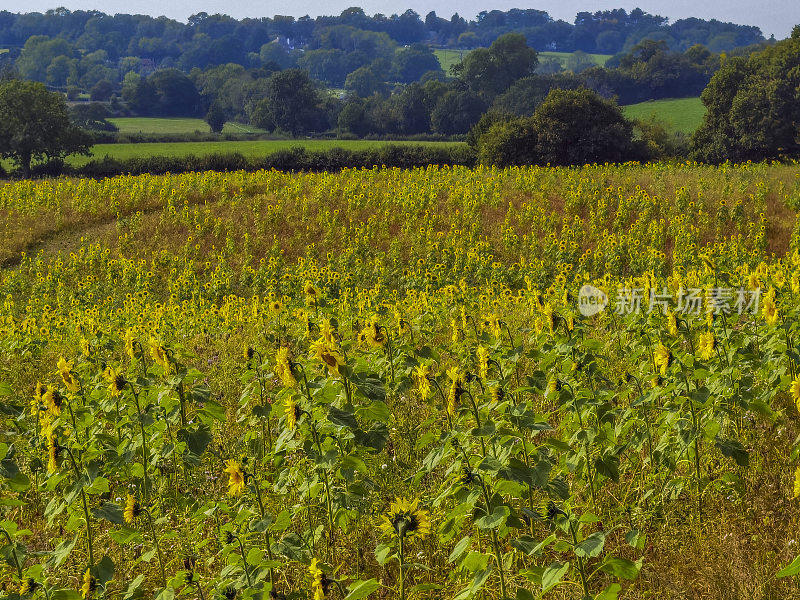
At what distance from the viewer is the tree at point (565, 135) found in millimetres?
28016

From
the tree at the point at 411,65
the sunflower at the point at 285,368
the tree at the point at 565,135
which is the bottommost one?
the sunflower at the point at 285,368

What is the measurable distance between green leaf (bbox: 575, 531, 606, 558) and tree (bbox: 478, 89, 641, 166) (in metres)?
27.4

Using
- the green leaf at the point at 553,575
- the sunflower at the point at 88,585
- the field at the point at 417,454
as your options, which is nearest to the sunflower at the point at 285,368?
the field at the point at 417,454

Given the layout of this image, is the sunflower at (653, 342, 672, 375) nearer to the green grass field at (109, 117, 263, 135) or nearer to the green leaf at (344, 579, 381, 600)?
the green leaf at (344, 579, 381, 600)

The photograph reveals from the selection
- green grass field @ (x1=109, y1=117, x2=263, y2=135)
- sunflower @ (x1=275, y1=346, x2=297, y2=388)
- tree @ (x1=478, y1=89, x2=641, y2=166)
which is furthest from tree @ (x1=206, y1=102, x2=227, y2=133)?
sunflower @ (x1=275, y1=346, x2=297, y2=388)

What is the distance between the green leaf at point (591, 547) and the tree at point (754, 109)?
33.7 meters

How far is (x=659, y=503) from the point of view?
368 cm

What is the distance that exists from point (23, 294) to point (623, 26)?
207 m

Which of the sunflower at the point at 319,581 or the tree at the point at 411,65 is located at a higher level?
the tree at the point at 411,65

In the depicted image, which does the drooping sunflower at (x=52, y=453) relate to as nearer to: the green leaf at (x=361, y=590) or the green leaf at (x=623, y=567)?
the green leaf at (x=361, y=590)

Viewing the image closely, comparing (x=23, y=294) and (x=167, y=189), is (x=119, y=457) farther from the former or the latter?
(x=167, y=189)

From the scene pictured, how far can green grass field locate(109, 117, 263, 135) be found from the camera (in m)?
73.7

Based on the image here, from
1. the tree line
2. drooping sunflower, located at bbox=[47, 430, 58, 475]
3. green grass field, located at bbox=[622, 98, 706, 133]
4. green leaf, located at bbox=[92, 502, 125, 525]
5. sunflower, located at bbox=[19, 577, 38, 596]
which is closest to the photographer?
sunflower, located at bbox=[19, 577, 38, 596]

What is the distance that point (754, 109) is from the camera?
30.8 metres
